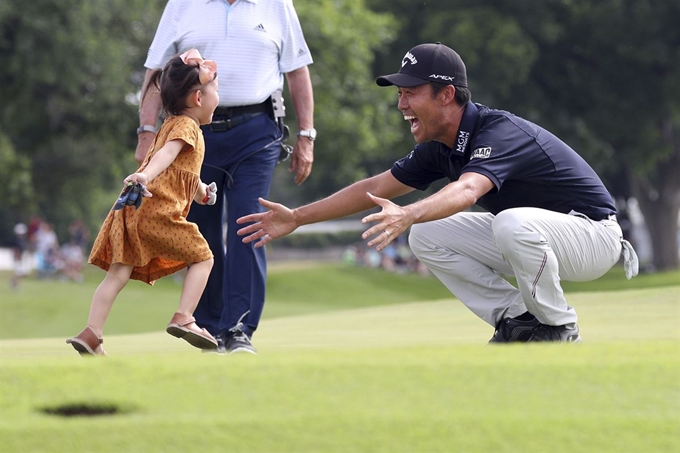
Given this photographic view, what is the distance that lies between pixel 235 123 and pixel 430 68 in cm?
156

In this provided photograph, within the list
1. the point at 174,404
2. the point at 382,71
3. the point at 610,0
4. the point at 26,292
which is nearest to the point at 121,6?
the point at 26,292

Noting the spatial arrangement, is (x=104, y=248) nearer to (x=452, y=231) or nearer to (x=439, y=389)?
(x=452, y=231)

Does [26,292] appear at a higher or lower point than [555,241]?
lower

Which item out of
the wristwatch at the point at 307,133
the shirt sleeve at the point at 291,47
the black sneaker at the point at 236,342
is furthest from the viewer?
the wristwatch at the point at 307,133

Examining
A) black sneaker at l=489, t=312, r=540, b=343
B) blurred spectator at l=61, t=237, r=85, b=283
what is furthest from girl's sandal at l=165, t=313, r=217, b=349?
blurred spectator at l=61, t=237, r=85, b=283

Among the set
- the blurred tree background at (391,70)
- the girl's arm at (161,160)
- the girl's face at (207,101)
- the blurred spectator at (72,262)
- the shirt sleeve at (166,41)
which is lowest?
the blurred spectator at (72,262)

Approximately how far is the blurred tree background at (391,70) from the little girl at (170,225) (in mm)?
21000

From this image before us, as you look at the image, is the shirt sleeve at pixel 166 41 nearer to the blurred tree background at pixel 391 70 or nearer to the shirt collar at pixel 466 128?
the shirt collar at pixel 466 128

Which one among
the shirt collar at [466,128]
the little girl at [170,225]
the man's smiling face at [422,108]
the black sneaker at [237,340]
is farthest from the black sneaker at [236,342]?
the shirt collar at [466,128]

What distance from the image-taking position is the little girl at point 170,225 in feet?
17.4

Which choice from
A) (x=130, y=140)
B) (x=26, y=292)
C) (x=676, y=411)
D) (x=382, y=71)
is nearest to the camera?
(x=676, y=411)

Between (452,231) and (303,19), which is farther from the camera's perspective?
(303,19)

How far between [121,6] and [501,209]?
23.6 meters

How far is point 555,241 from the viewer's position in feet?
17.1
